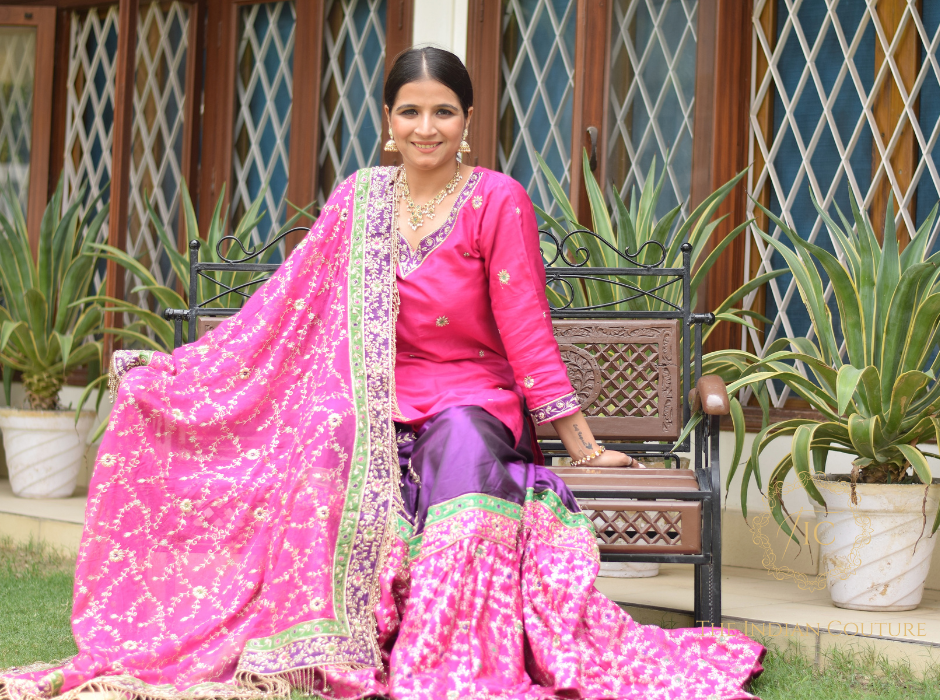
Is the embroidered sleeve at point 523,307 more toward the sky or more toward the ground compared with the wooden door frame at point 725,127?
more toward the ground

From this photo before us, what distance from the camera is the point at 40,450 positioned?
4.36 m

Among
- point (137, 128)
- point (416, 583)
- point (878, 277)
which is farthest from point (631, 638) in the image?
point (137, 128)

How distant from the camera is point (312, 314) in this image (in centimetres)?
244

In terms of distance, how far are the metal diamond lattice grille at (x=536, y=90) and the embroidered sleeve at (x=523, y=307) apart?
1.71 metres

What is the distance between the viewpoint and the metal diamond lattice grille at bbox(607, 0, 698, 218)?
3.79 m

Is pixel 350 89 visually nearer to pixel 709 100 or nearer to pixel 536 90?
pixel 536 90

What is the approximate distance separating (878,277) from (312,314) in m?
1.43

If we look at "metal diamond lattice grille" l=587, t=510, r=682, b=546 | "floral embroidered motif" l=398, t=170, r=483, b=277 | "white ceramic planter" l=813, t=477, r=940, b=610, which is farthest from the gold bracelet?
"white ceramic planter" l=813, t=477, r=940, b=610

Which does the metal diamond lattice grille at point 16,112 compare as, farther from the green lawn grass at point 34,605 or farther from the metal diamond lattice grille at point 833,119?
the metal diamond lattice grille at point 833,119

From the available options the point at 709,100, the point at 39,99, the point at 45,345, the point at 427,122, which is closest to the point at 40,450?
the point at 45,345

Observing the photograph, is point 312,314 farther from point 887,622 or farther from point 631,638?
point 887,622

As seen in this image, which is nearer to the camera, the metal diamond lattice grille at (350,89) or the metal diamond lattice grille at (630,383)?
the metal diamond lattice grille at (630,383)

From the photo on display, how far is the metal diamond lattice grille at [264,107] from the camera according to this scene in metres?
4.82

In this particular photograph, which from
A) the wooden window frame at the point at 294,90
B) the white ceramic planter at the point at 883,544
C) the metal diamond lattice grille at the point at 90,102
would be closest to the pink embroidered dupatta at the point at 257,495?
the white ceramic planter at the point at 883,544
